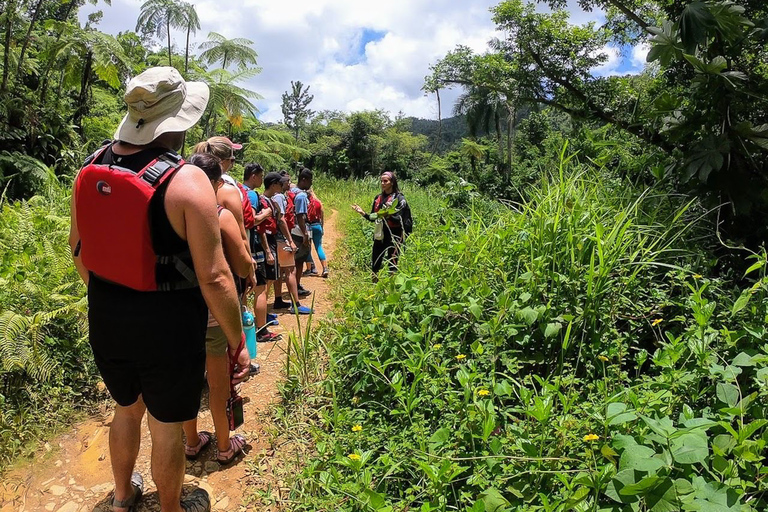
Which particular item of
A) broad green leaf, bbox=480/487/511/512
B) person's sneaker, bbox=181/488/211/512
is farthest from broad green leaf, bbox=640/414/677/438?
person's sneaker, bbox=181/488/211/512

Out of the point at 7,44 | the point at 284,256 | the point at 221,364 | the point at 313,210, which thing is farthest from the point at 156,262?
the point at 7,44

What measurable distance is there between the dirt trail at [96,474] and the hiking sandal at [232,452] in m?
0.04

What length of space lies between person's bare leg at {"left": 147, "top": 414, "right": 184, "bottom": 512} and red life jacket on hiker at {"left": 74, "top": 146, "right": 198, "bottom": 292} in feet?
2.06

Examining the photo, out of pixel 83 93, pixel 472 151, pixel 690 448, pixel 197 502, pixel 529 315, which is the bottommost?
pixel 197 502

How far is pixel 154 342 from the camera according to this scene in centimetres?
181

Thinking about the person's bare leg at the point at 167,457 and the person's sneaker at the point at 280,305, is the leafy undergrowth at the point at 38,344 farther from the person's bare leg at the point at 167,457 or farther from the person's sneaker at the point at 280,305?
→ the person's sneaker at the point at 280,305

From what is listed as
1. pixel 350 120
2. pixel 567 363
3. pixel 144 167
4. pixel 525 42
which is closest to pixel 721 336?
pixel 567 363

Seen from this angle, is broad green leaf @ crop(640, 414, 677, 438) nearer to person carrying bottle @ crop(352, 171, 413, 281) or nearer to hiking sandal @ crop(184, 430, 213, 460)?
hiking sandal @ crop(184, 430, 213, 460)

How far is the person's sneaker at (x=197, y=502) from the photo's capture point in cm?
226

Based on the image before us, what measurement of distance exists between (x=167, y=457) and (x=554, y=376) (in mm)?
1871

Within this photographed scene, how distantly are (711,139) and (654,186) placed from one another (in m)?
0.53

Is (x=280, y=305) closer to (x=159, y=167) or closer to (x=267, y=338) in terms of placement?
(x=267, y=338)

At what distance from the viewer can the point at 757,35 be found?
3062 mm

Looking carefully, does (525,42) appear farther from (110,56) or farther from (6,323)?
(6,323)
